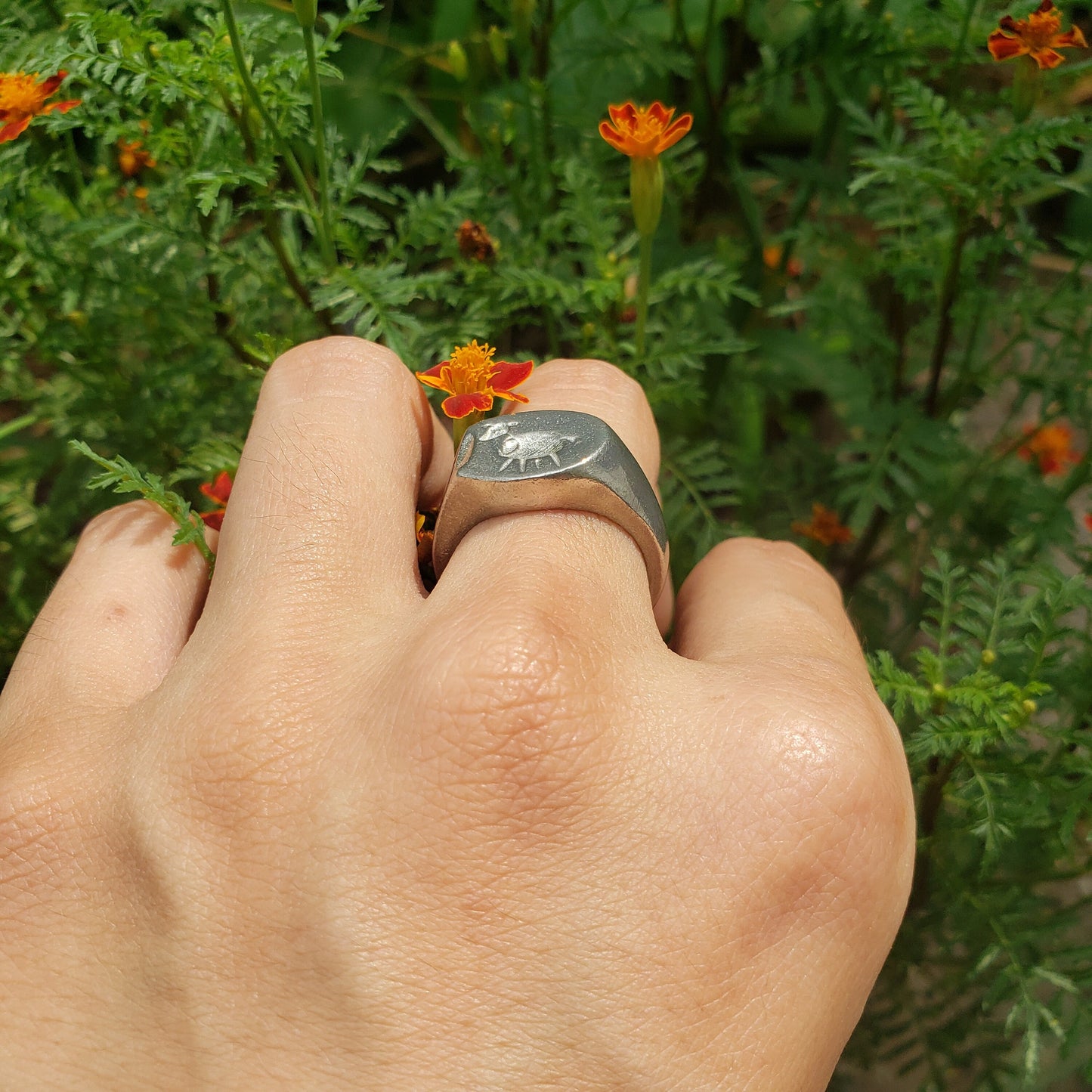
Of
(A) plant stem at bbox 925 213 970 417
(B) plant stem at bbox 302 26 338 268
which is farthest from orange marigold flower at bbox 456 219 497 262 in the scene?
(A) plant stem at bbox 925 213 970 417

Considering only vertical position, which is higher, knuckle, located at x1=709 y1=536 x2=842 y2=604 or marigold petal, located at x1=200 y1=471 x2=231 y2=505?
marigold petal, located at x1=200 y1=471 x2=231 y2=505

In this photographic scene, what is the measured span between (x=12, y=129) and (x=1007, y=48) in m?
1.32

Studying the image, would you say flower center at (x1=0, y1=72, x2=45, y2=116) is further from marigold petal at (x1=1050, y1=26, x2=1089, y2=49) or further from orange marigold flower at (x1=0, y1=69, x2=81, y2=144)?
marigold petal at (x1=1050, y1=26, x2=1089, y2=49)

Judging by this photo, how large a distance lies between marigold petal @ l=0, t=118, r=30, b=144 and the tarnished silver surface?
719 millimetres

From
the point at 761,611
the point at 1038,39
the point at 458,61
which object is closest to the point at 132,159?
the point at 458,61

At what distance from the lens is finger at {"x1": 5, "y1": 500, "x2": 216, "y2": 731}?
1117 millimetres

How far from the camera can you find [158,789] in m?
0.97

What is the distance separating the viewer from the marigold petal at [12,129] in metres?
1.24

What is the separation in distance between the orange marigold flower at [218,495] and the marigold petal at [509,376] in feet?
1.35

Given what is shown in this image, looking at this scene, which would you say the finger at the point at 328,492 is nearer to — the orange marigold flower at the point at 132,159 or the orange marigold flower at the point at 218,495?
the orange marigold flower at the point at 218,495

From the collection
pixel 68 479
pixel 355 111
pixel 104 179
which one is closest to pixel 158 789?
pixel 68 479

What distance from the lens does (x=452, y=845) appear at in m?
0.90

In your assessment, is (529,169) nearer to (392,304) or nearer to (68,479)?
(392,304)

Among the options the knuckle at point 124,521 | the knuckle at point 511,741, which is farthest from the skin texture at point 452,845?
the knuckle at point 124,521
